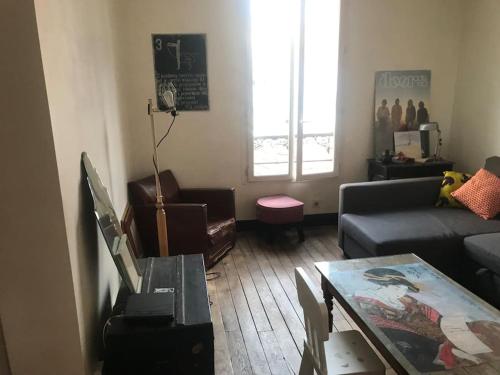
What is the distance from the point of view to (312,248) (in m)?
3.97

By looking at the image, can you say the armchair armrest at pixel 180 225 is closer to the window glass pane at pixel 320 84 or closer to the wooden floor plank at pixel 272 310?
the wooden floor plank at pixel 272 310

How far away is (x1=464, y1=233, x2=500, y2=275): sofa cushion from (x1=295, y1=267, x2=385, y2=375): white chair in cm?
139

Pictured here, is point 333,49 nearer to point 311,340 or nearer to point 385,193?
point 385,193

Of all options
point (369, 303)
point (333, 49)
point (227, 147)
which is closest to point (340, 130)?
point (333, 49)

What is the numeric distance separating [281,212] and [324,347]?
2304mm

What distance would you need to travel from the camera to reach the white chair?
5.03ft

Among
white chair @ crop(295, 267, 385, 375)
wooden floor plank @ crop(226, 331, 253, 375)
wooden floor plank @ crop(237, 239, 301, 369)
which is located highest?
white chair @ crop(295, 267, 385, 375)

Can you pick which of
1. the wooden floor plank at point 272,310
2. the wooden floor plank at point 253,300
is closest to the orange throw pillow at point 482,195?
the wooden floor plank at point 272,310

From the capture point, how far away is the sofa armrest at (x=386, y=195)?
144 inches

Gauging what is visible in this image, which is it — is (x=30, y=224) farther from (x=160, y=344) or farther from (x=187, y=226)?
(x=187, y=226)

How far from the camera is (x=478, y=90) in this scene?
4.18 metres

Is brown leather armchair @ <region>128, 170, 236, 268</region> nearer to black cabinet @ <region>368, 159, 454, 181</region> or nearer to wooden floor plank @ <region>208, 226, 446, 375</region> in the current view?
wooden floor plank @ <region>208, 226, 446, 375</region>

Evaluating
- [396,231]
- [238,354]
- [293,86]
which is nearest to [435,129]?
[293,86]

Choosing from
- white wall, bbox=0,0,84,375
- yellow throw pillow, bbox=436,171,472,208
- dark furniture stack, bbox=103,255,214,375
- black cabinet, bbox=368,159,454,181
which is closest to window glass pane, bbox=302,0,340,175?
black cabinet, bbox=368,159,454,181
